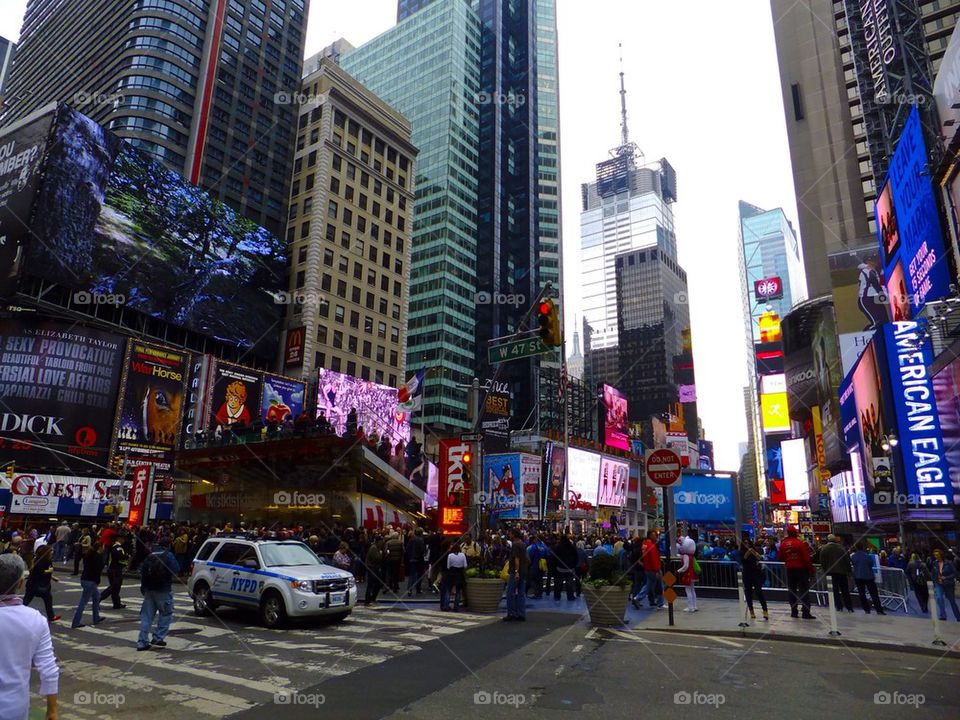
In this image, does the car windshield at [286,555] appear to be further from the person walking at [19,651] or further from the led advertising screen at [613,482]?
the led advertising screen at [613,482]

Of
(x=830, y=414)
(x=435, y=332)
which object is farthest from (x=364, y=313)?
(x=830, y=414)

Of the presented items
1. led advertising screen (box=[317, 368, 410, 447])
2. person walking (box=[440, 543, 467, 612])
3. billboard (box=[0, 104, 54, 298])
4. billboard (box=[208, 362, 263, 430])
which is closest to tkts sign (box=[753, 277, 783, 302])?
led advertising screen (box=[317, 368, 410, 447])

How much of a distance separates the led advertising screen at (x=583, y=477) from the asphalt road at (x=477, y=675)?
53.8 m

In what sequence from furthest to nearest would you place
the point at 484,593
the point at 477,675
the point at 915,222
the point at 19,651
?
the point at 915,222 → the point at 484,593 → the point at 477,675 → the point at 19,651

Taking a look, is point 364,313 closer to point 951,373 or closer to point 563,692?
point 951,373

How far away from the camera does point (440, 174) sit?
11256cm

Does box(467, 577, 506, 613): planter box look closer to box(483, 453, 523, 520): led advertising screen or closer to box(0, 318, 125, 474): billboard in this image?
box(0, 318, 125, 474): billboard

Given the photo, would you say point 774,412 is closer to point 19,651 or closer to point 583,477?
point 583,477

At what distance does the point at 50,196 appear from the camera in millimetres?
49281

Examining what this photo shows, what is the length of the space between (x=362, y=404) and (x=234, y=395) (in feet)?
49.7

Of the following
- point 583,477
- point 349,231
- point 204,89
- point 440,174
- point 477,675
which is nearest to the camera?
point 477,675

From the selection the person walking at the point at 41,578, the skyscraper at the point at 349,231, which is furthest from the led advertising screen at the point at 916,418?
the skyscraper at the point at 349,231

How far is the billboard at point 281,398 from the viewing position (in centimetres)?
6147

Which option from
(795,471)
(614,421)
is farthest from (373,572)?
(795,471)
